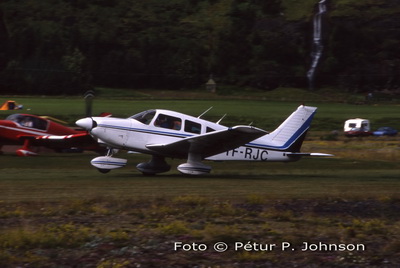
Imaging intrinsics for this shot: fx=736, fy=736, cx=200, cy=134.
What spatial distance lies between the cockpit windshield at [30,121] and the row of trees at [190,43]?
45.9 meters

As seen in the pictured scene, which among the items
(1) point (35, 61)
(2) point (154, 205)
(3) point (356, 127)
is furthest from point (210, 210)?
(1) point (35, 61)

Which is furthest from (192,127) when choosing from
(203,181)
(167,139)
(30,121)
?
(30,121)

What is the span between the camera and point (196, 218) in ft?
45.8

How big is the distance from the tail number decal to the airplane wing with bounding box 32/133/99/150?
6861 millimetres

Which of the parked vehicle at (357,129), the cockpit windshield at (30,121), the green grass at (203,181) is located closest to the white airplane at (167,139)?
the green grass at (203,181)

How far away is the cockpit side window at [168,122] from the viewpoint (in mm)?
20750

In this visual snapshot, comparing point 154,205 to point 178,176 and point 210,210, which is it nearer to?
point 210,210

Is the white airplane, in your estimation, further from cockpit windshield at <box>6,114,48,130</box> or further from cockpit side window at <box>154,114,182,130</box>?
cockpit windshield at <box>6,114,48,130</box>

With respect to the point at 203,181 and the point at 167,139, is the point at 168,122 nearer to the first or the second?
the point at 167,139

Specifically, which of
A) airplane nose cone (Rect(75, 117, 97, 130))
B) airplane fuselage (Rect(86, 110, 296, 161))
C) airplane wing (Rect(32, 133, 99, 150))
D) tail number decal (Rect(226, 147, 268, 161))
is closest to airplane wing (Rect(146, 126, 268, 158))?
airplane fuselage (Rect(86, 110, 296, 161))

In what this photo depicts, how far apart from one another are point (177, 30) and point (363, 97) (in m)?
33.9

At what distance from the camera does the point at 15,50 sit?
85375mm

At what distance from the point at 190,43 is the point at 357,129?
4980 centimetres

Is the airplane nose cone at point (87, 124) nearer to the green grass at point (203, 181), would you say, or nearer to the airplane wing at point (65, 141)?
the green grass at point (203, 181)
